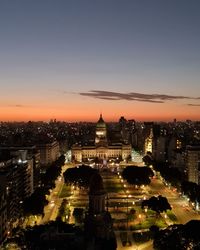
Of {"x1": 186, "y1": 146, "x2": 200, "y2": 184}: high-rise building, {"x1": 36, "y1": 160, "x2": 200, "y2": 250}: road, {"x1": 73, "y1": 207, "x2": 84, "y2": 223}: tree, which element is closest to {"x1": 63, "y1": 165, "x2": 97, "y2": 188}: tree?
{"x1": 36, "y1": 160, "x2": 200, "y2": 250}: road

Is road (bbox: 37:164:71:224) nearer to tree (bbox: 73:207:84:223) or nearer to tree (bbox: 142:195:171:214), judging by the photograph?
tree (bbox: 73:207:84:223)

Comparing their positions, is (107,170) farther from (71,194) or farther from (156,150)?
Result: (71,194)

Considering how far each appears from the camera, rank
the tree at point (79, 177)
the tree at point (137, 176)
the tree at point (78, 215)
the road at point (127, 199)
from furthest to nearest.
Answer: the tree at point (137, 176)
the tree at point (79, 177)
the road at point (127, 199)
the tree at point (78, 215)

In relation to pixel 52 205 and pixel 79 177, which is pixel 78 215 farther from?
pixel 79 177

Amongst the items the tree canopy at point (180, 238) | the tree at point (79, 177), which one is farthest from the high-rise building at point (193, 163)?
the tree canopy at point (180, 238)

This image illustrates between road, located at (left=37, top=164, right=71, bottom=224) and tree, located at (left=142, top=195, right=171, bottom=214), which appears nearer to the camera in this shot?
tree, located at (left=142, top=195, right=171, bottom=214)

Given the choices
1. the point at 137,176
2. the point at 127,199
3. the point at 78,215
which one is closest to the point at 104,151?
the point at 137,176

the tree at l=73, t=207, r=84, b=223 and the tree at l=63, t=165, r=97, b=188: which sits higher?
the tree at l=63, t=165, r=97, b=188

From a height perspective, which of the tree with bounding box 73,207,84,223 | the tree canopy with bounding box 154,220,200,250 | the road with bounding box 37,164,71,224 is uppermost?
the tree canopy with bounding box 154,220,200,250

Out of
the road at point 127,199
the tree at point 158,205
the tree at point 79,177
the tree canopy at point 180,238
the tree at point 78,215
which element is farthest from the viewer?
the tree at point 79,177

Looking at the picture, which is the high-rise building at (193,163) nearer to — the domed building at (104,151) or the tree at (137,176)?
the tree at (137,176)

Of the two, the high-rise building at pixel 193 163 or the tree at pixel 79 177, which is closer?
the tree at pixel 79 177

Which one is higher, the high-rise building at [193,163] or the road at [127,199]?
the high-rise building at [193,163]
